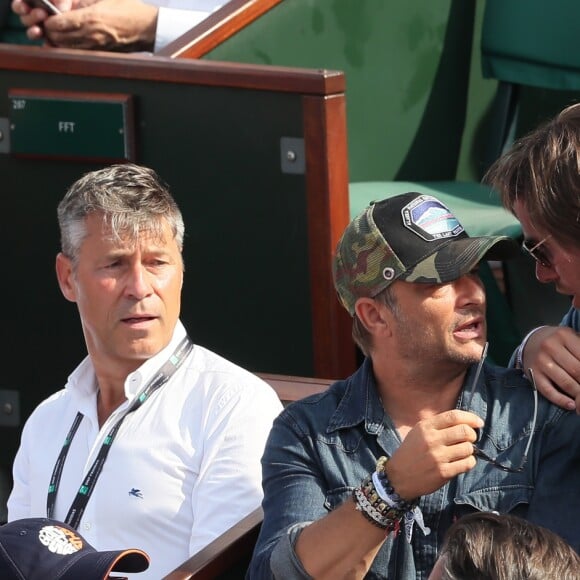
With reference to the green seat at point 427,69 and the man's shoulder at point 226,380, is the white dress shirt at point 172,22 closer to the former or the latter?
the green seat at point 427,69

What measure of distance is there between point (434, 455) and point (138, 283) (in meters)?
0.99

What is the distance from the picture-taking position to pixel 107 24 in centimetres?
370

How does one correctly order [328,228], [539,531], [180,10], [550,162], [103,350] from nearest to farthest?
[539,531], [550,162], [103,350], [328,228], [180,10]

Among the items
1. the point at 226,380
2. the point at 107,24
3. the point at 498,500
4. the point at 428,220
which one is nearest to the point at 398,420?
the point at 498,500

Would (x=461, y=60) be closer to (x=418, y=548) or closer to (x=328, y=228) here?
(x=328, y=228)

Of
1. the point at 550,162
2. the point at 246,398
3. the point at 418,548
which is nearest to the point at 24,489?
the point at 246,398

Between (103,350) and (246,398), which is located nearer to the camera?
(246,398)

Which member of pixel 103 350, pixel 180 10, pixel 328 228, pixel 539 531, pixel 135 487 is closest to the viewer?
pixel 539 531

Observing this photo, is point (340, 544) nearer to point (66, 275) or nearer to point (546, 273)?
point (546, 273)

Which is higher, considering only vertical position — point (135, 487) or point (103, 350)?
point (103, 350)

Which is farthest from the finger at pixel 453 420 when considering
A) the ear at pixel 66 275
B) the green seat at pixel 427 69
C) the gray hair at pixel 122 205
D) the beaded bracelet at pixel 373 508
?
the green seat at pixel 427 69

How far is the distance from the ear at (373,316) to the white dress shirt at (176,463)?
0.39m

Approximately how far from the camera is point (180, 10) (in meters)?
3.97

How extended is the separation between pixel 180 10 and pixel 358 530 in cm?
238
